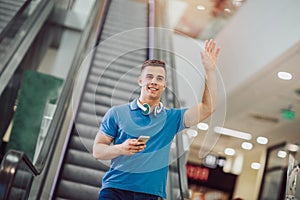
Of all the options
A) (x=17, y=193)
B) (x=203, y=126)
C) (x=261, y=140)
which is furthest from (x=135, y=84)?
(x=261, y=140)

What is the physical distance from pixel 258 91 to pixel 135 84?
369 centimetres

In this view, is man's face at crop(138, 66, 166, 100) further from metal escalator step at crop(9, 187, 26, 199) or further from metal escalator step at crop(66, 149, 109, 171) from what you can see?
metal escalator step at crop(66, 149, 109, 171)

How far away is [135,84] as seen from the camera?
22.2ft

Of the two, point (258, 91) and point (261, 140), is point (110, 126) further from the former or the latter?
point (261, 140)

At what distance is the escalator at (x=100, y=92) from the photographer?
467 centimetres

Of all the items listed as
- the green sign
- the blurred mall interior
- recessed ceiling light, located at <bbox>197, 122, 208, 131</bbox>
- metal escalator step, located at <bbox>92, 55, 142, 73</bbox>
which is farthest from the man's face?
the green sign

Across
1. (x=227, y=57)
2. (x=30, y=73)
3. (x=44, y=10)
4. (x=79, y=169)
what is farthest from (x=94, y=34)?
(x=227, y=57)

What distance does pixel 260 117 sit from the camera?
37.2ft

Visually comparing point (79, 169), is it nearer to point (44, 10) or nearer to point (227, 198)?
point (44, 10)

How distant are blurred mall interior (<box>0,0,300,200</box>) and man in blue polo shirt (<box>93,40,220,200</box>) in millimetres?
81

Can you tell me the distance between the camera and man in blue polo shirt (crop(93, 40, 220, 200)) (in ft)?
7.63

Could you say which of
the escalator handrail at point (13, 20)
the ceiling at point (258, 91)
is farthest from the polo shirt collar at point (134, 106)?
the ceiling at point (258, 91)

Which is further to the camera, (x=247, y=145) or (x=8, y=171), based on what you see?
(x=247, y=145)

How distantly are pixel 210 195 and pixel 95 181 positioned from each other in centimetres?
985
